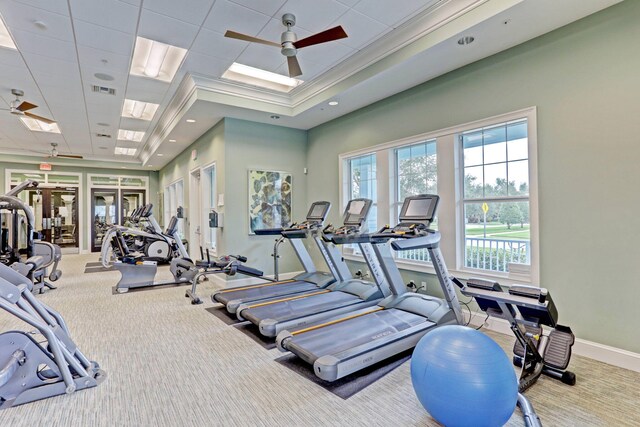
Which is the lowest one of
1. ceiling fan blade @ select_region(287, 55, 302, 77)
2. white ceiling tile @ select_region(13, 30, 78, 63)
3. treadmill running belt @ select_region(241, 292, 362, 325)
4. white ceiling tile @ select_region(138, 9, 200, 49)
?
treadmill running belt @ select_region(241, 292, 362, 325)

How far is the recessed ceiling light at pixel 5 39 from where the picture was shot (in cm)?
373

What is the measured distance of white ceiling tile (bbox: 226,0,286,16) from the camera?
322cm

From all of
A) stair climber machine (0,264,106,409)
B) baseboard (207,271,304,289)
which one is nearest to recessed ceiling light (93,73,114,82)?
stair climber machine (0,264,106,409)

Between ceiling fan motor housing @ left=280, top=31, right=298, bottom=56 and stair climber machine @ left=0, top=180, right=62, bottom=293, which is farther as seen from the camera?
stair climber machine @ left=0, top=180, right=62, bottom=293

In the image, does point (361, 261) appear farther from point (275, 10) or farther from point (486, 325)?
point (275, 10)

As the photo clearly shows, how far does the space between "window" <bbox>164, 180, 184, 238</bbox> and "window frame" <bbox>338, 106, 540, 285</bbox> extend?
20.8ft

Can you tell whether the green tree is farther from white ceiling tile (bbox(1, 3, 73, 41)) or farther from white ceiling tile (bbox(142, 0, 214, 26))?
white ceiling tile (bbox(1, 3, 73, 41))

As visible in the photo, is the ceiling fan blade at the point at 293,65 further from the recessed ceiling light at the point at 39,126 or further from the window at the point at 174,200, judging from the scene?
the recessed ceiling light at the point at 39,126

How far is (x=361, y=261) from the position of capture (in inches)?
220

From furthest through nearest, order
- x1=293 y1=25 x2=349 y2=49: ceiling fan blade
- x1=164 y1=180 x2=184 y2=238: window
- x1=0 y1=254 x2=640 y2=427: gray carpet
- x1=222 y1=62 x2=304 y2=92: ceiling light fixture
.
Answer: x1=164 y1=180 x2=184 y2=238: window, x1=222 y1=62 x2=304 y2=92: ceiling light fixture, x1=293 y1=25 x2=349 y2=49: ceiling fan blade, x1=0 y1=254 x2=640 y2=427: gray carpet

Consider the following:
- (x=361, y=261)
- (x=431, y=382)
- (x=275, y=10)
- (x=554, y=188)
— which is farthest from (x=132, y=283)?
(x=554, y=188)

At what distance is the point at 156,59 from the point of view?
186 inches

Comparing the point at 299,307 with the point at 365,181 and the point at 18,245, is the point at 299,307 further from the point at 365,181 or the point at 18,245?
the point at 18,245

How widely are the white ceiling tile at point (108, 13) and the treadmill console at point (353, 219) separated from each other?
3278mm
